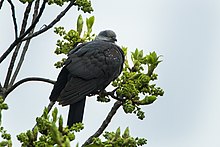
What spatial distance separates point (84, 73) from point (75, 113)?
28.4 inches

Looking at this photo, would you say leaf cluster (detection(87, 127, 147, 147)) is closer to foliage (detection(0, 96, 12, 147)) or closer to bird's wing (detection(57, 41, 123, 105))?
foliage (detection(0, 96, 12, 147))

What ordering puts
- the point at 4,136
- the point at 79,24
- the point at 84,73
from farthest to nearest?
the point at 84,73, the point at 79,24, the point at 4,136

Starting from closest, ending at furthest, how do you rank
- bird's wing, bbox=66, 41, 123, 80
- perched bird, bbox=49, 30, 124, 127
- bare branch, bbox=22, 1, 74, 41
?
bare branch, bbox=22, 1, 74, 41, perched bird, bbox=49, 30, 124, 127, bird's wing, bbox=66, 41, 123, 80

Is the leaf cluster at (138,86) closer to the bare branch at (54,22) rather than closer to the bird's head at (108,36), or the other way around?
the bare branch at (54,22)

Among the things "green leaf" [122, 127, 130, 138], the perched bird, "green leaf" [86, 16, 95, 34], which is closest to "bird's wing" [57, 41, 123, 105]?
the perched bird

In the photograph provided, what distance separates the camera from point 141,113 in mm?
5715

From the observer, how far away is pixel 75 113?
7.54m

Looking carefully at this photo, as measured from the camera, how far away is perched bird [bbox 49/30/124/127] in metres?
7.40

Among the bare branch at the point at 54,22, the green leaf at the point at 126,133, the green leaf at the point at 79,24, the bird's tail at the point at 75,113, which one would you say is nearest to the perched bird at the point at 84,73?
the bird's tail at the point at 75,113

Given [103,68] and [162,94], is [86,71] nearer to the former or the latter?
[103,68]

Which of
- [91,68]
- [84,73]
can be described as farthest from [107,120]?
[91,68]

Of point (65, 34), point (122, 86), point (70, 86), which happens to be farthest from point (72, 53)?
point (122, 86)

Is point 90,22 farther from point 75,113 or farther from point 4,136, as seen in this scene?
point 4,136

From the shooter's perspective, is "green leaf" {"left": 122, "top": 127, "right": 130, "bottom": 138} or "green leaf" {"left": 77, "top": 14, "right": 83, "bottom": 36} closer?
"green leaf" {"left": 122, "top": 127, "right": 130, "bottom": 138}
